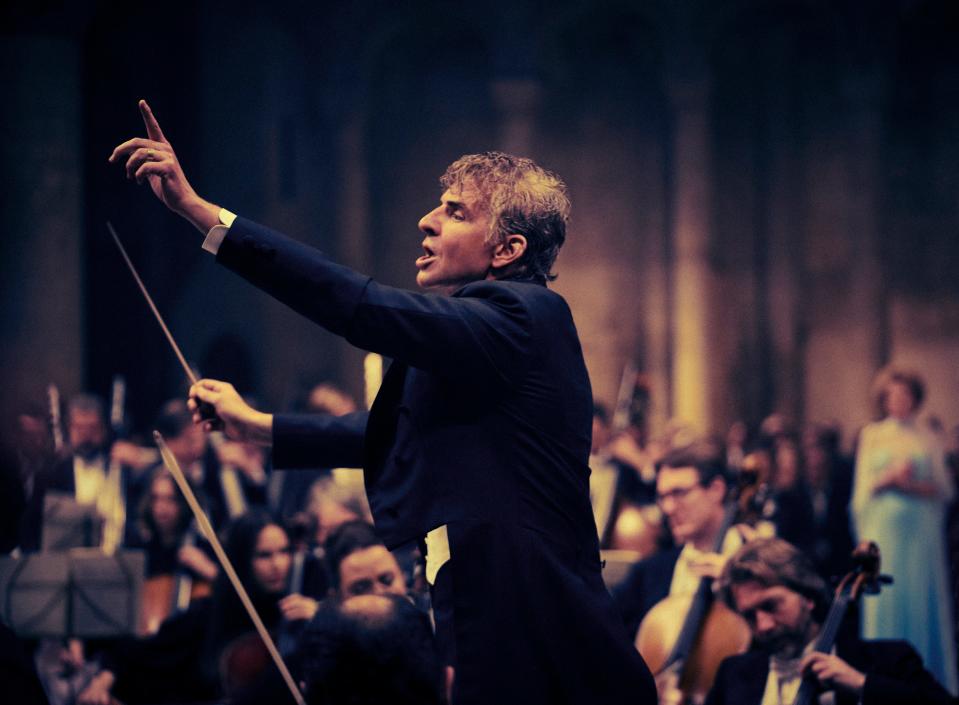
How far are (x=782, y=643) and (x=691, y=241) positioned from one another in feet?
36.9

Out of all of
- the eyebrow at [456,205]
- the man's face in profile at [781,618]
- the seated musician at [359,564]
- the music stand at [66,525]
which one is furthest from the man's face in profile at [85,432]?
the eyebrow at [456,205]

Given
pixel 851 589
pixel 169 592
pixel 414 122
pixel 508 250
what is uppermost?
pixel 414 122

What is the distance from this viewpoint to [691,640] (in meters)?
5.09

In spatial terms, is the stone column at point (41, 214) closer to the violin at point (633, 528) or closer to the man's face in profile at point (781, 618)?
the violin at point (633, 528)

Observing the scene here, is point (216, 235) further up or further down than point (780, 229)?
further down

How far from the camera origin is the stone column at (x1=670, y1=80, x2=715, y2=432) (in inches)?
603

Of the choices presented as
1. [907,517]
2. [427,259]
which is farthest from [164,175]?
[907,517]

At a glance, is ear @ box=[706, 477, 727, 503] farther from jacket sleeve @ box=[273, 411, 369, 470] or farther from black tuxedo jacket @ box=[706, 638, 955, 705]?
jacket sleeve @ box=[273, 411, 369, 470]

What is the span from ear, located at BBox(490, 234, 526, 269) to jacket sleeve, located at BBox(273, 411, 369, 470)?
0.48 meters

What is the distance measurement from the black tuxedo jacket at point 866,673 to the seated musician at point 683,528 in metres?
0.96

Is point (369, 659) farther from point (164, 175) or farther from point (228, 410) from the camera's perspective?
point (164, 175)

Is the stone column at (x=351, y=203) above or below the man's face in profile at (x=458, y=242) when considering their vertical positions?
above

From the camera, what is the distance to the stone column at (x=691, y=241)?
50.3ft

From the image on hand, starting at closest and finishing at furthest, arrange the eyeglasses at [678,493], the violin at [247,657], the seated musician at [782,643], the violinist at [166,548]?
the seated musician at [782,643]
the violin at [247,657]
the eyeglasses at [678,493]
the violinist at [166,548]
